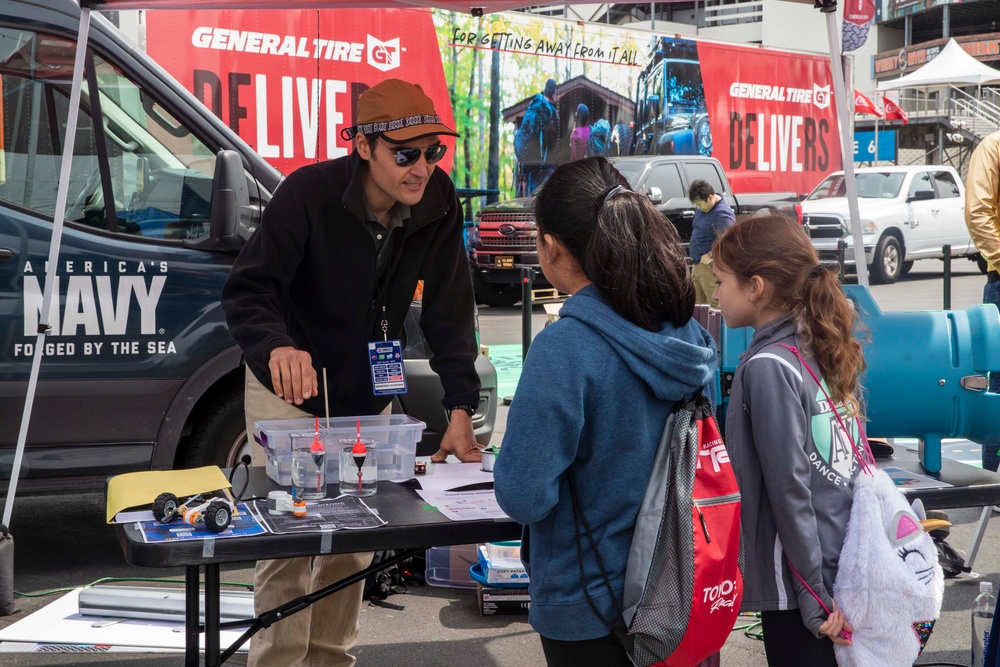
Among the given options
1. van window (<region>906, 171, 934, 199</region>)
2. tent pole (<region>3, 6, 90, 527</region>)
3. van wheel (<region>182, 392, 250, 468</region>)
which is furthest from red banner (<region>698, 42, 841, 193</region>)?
tent pole (<region>3, 6, 90, 527</region>)

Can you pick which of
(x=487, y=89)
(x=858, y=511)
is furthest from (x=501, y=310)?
(x=858, y=511)

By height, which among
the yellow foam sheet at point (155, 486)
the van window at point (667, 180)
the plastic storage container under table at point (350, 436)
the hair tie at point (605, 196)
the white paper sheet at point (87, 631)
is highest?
the van window at point (667, 180)

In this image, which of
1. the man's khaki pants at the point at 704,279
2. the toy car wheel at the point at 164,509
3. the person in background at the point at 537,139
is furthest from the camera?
the person in background at the point at 537,139

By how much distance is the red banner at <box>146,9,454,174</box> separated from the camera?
9.77 m

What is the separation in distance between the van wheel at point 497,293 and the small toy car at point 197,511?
13.1 meters

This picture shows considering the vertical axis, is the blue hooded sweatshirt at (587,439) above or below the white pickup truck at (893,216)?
below

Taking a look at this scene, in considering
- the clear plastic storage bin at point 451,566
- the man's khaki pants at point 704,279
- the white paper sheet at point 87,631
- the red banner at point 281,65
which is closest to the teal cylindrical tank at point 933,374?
the clear plastic storage bin at point 451,566

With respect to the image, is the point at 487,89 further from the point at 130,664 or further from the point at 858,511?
the point at 858,511

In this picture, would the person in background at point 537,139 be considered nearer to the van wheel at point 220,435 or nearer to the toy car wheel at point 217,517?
the van wheel at point 220,435

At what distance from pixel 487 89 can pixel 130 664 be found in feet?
33.8

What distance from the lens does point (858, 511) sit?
2.37m

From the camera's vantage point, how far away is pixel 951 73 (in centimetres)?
2503

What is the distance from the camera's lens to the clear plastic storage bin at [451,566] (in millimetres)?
4691

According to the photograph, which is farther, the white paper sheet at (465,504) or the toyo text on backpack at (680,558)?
the white paper sheet at (465,504)
